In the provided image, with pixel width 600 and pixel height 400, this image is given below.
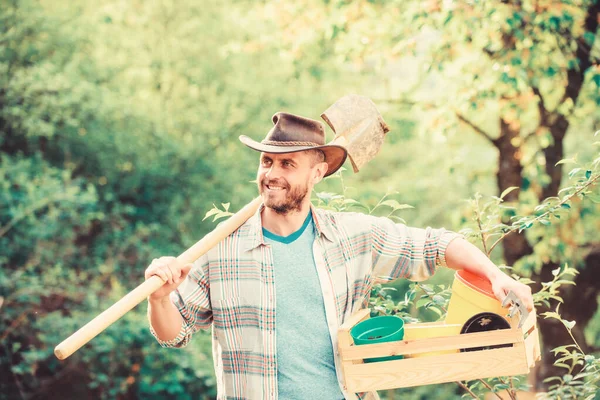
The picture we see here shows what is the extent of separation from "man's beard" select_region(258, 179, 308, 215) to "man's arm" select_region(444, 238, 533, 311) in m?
0.57

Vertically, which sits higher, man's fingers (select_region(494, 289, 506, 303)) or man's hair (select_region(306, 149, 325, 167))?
man's hair (select_region(306, 149, 325, 167))

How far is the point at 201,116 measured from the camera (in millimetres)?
8914

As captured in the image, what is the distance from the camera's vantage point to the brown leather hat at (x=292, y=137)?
242 centimetres

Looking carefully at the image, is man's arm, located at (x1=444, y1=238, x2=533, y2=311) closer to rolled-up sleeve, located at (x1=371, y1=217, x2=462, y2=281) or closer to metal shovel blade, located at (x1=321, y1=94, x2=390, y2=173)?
rolled-up sleeve, located at (x1=371, y1=217, x2=462, y2=281)

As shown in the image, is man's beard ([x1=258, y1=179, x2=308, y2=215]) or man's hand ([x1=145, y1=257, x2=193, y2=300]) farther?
man's beard ([x1=258, y1=179, x2=308, y2=215])

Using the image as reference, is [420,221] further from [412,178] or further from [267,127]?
[267,127]

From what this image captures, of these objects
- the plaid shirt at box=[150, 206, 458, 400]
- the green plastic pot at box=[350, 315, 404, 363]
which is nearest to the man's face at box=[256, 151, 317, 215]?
the plaid shirt at box=[150, 206, 458, 400]

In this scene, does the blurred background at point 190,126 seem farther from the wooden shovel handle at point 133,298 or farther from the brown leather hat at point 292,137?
the wooden shovel handle at point 133,298

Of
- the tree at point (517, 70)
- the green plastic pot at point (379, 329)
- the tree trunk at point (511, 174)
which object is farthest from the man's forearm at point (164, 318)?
the tree trunk at point (511, 174)

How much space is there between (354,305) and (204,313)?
54cm

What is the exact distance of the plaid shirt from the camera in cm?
233

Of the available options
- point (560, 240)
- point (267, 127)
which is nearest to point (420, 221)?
point (267, 127)

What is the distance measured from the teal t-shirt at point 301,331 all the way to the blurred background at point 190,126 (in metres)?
0.85

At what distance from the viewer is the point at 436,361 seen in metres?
2.09
